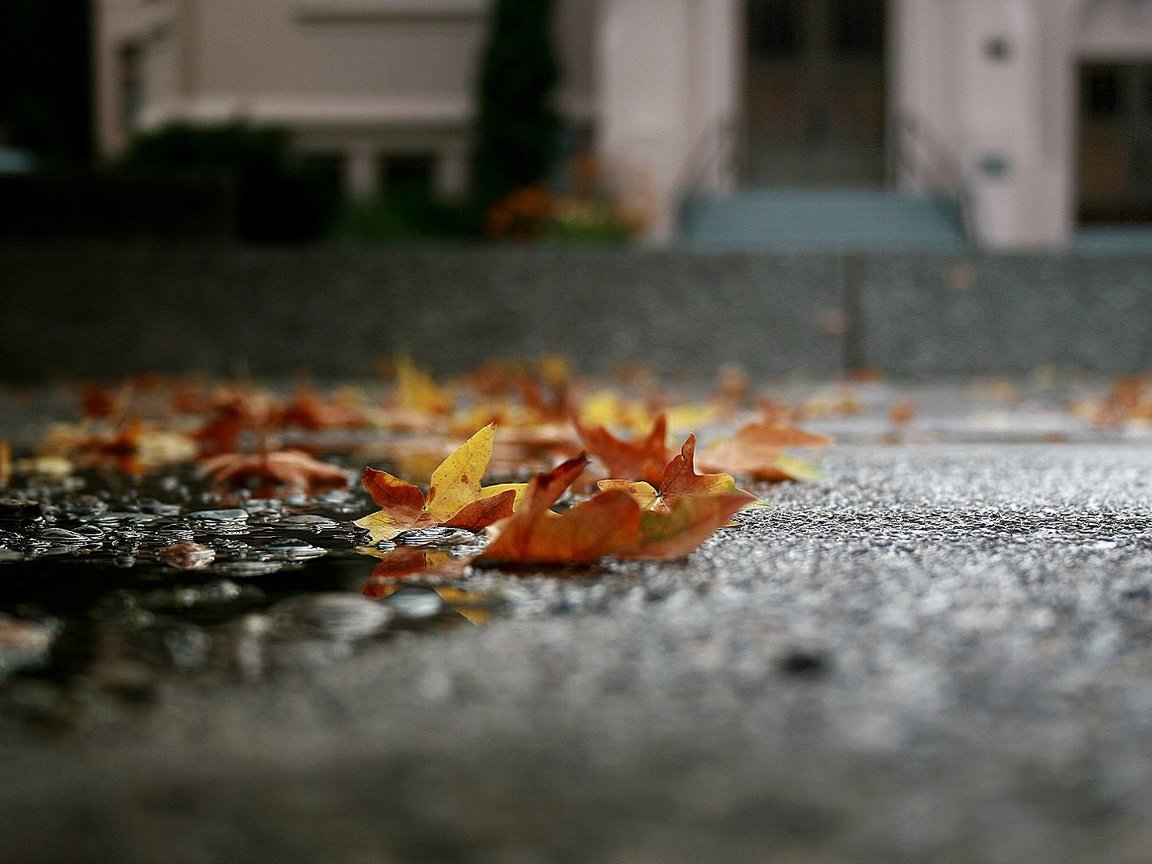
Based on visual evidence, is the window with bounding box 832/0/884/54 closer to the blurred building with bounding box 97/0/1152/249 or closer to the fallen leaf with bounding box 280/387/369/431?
the blurred building with bounding box 97/0/1152/249

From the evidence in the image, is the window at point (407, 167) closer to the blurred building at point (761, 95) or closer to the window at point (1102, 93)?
the blurred building at point (761, 95)

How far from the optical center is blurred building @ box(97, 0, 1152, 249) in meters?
15.0

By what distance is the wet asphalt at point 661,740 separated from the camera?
0.46 m

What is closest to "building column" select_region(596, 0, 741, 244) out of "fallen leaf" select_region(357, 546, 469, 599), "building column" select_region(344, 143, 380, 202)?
"building column" select_region(344, 143, 380, 202)

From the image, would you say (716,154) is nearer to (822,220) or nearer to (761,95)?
(761,95)

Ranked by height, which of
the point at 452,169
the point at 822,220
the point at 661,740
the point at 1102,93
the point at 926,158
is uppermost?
the point at 1102,93

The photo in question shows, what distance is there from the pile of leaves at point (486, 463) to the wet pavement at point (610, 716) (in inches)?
1.9

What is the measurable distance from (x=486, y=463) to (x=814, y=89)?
15765 millimetres

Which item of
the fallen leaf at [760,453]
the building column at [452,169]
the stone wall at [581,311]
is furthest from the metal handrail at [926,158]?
the fallen leaf at [760,453]

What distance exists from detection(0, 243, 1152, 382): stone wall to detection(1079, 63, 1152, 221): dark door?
1244cm

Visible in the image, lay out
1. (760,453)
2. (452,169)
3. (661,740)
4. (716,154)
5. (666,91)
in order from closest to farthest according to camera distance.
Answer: (661,740), (760,453), (716,154), (666,91), (452,169)

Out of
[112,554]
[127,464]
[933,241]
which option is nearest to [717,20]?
[933,241]

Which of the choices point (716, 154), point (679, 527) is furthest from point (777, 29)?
point (679, 527)

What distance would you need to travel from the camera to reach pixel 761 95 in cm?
1597
